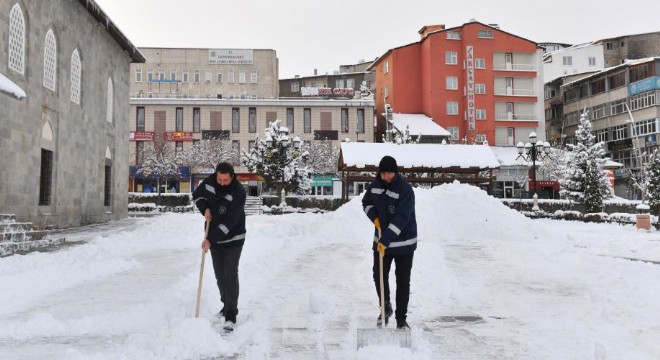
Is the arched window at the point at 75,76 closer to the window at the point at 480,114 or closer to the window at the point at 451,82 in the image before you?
the window at the point at 451,82

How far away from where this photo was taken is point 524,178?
155ft

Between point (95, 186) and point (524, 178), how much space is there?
36.9 m

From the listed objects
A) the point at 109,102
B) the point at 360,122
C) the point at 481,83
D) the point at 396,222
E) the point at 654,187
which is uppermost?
the point at 481,83

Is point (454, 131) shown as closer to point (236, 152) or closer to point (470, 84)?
point (470, 84)

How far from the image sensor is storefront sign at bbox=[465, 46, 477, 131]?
168 feet

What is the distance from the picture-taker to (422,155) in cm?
2509

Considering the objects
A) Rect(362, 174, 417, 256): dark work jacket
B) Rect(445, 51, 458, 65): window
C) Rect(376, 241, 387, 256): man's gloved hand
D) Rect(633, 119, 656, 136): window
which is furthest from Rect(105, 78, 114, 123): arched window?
Rect(633, 119, 656, 136): window

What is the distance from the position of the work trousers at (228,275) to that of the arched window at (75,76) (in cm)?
1744

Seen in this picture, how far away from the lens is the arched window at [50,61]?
17.8m

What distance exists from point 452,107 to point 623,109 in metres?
15.2

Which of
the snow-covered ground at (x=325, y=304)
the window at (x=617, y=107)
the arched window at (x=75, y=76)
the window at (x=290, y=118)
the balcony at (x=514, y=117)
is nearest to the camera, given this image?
the snow-covered ground at (x=325, y=304)

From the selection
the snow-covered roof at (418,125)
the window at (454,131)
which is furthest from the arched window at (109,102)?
the window at (454,131)

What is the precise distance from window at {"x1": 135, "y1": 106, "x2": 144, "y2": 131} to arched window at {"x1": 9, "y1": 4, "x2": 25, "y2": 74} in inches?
1455

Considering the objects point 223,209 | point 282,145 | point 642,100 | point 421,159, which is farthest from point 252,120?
point 223,209
